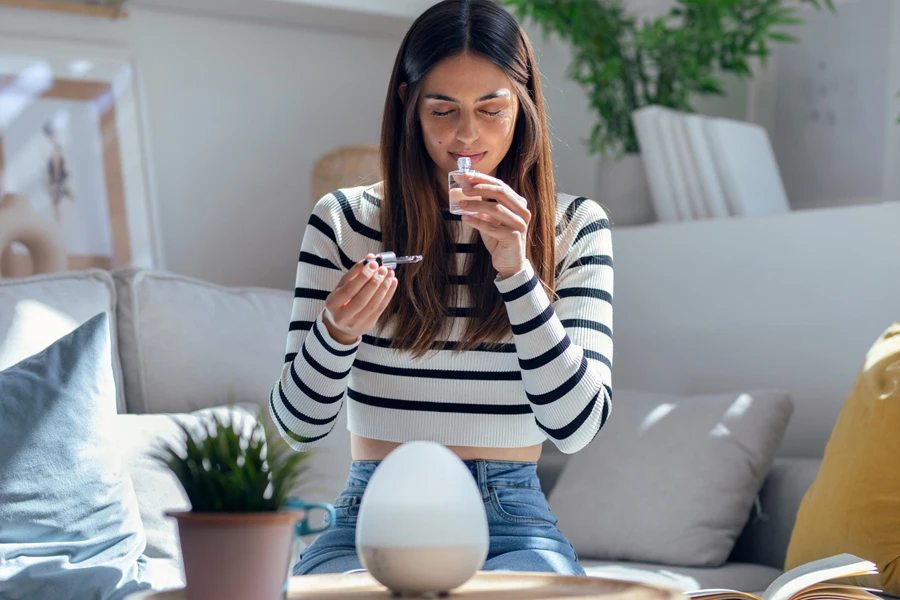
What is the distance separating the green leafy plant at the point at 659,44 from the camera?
2.48 meters

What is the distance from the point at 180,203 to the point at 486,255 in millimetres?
1438

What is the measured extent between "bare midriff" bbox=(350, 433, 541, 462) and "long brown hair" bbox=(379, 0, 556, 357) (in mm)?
137

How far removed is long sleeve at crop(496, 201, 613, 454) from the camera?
4.03 ft

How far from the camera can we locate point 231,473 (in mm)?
762

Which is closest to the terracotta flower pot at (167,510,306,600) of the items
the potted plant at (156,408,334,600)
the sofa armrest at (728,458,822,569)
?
the potted plant at (156,408,334,600)

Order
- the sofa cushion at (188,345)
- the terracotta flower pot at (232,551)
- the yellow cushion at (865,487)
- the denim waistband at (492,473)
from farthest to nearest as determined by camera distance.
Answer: the sofa cushion at (188,345)
the yellow cushion at (865,487)
the denim waistband at (492,473)
the terracotta flower pot at (232,551)

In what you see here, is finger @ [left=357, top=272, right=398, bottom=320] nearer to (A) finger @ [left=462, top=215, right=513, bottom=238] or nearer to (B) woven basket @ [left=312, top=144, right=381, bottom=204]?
(A) finger @ [left=462, top=215, right=513, bottom=238]

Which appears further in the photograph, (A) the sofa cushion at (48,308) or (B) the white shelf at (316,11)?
(B) the white shelf at (316,11)

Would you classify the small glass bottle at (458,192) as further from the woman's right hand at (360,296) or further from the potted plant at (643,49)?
the potted plant at (643,49)

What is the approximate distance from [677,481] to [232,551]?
1.41 metres

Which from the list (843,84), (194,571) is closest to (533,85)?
(194,571)

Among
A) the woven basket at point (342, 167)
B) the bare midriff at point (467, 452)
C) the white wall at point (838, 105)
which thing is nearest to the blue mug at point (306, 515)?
the bare midriff at point (467, 452)

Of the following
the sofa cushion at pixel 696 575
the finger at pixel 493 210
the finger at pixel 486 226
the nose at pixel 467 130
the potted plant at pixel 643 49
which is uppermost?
the potted plant at pixel 643 49

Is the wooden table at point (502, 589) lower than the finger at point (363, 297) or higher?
lower
